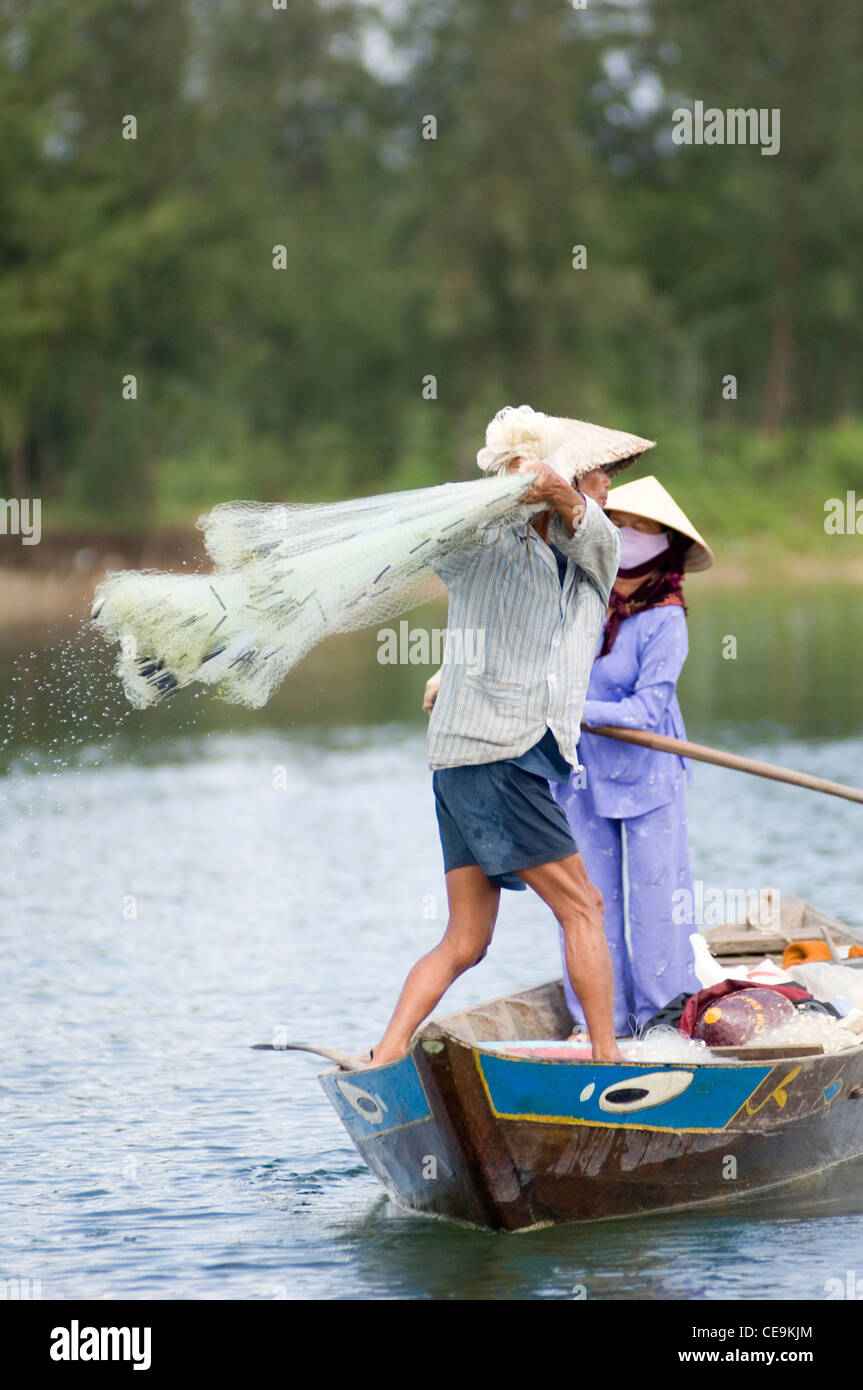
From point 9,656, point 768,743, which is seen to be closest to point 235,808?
point 768,743

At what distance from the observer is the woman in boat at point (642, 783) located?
6473 mm

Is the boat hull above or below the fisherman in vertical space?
below

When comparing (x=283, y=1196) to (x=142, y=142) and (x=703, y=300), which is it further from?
(x=703, y=300)

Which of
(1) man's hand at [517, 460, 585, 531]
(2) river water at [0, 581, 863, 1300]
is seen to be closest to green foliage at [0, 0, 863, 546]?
(2) river water at [0, 581, 863, 1300]

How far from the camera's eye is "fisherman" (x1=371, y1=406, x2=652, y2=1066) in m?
5.35

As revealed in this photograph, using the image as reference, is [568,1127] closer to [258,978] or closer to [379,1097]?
[379,1097]

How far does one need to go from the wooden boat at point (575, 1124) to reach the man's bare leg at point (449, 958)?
0.12m

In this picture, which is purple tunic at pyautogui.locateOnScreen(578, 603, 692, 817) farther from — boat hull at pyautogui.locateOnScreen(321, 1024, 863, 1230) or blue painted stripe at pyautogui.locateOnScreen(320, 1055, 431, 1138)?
blue painted stripe at pyautogui.locateOnScreen(320, 1055, 431, 1138)

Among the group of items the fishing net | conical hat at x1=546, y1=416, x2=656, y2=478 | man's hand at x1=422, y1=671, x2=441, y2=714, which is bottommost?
man's hand at x1=422, y1=671, x2=441, y2=714

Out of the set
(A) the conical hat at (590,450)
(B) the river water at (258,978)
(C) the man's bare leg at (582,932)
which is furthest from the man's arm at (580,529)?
(B) the river water at (258,978)

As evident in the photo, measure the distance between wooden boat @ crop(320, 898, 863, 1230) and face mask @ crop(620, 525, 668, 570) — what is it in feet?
5.14

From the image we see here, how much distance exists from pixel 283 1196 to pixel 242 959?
343cm

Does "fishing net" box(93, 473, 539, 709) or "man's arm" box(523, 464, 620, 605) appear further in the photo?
"fishing net" box(93, 473, 539, 709)

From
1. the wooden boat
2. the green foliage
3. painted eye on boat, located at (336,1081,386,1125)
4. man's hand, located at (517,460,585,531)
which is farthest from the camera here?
the green foliage
